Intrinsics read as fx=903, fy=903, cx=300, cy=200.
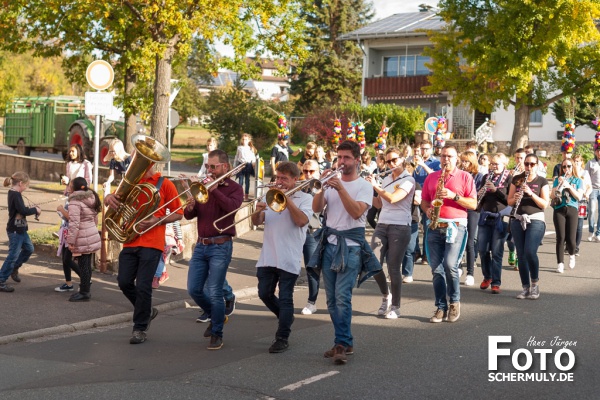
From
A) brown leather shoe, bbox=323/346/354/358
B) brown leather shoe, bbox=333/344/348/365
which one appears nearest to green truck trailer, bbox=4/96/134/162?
brown leather shoe, bbox=323/346/354/358

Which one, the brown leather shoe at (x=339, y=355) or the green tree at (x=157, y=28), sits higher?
the green tree at (x=157, y=28)

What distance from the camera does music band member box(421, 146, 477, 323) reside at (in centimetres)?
951

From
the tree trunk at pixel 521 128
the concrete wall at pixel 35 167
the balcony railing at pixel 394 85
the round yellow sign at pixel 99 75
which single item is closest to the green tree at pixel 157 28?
the concrete wall at pixel 35 167

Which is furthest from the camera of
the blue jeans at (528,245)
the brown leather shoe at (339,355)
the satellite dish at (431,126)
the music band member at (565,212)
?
the satellite dish at (431,126)

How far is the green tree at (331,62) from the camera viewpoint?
173 feet

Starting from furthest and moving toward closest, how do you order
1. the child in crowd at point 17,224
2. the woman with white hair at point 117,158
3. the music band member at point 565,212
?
the woman with white hair at point 117,158, the music band member at point 565,212, the child in crowd at point 17,224

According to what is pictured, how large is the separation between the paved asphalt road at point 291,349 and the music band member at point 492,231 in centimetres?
25

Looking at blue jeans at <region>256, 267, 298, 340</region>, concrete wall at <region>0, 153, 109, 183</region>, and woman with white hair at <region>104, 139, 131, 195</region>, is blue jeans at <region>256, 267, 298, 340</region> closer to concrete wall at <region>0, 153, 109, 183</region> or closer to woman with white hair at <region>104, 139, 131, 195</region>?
woman with white hair at <region>104, 139, 131, 195</region>

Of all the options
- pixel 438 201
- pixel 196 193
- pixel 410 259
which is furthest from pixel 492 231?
pixel 196 193

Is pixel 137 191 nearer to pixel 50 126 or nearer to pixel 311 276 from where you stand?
pixel 311 276

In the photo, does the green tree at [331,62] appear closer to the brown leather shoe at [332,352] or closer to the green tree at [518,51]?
the green tree at [518,51]

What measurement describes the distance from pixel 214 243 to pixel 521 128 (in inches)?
1206

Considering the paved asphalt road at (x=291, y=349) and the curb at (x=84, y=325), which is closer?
the paved asphalt road at (x=291, y=349)

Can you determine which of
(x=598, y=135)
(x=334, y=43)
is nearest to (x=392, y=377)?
(x=598, y=135)
